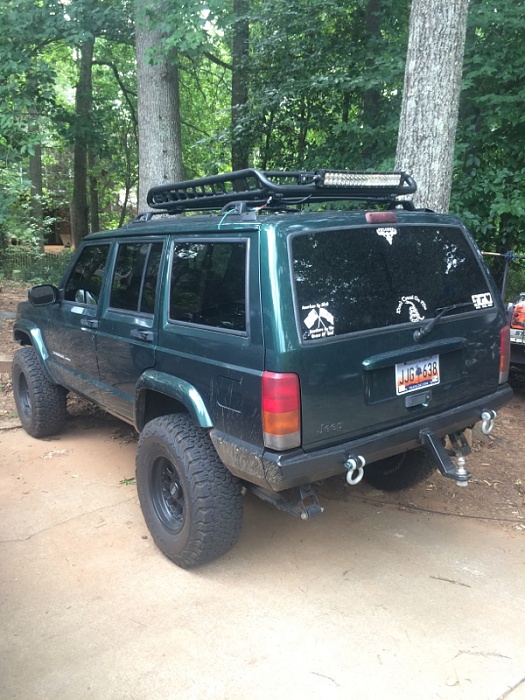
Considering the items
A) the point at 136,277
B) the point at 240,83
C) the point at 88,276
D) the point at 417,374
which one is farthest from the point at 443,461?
the point at 240,83

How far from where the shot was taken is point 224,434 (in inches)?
112

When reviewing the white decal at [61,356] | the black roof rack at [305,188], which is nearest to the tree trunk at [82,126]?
the white decal at [61,356]

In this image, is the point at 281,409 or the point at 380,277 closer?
the point at 281,409

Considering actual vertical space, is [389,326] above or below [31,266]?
below

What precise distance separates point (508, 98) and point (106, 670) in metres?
6.88

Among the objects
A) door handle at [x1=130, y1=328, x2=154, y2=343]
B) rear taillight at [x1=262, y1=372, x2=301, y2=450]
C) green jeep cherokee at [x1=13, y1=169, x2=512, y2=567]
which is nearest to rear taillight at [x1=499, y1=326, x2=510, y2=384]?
green jeep cherokee at [x1=13, y1=169, x2=512, y2=567]

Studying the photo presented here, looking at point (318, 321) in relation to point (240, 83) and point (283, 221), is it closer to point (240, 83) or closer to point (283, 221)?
point (283, 221)

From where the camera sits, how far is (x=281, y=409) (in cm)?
253

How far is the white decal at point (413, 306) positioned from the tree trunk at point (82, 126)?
27.5 ft

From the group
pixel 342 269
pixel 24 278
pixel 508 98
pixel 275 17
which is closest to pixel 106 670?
pixel 342 269

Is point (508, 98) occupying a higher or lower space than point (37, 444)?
higher

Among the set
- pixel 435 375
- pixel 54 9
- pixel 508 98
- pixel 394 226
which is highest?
pixel 54 9

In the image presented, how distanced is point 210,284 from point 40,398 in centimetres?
267

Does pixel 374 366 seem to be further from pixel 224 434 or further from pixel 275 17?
pixel 275 17
